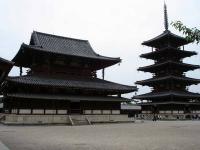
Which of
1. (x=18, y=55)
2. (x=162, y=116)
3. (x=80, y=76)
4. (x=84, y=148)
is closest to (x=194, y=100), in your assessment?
(x=162, y=116)

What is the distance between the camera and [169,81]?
5184 cm

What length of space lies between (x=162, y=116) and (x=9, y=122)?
29.8 metres

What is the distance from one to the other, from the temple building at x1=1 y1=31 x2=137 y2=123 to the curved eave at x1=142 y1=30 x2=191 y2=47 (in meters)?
20.0

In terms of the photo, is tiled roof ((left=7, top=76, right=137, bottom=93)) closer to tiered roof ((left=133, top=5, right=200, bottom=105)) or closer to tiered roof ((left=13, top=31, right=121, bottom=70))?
tiered roof ((left=13, top=31, right=121, bottom=70))

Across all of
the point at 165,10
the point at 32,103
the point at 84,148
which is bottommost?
the point at 84,148

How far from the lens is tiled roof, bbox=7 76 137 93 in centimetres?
3081

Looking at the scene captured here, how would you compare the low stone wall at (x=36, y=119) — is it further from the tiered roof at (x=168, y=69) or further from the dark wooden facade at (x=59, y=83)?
the tiered roof at (x=168, y=69)

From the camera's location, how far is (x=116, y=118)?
36750 mm

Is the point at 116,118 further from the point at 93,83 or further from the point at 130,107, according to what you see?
the point at 130,107

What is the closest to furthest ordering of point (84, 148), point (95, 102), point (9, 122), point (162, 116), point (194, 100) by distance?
point (84, 148), point (9, 122), point (95, 102), point (162, 116), point (194, 100)

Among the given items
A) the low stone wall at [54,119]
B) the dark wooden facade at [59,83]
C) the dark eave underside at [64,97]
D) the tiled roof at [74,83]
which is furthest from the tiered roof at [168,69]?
the dark eave underside at [64,97]

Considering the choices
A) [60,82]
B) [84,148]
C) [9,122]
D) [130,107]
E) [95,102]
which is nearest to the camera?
[84,148]

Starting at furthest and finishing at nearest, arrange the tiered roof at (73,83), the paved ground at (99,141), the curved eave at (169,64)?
the curved eave at (169,64) → the tiered roof at (73,83) → the paved ground at (99,141)

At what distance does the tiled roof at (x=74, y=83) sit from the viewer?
30812 mm
